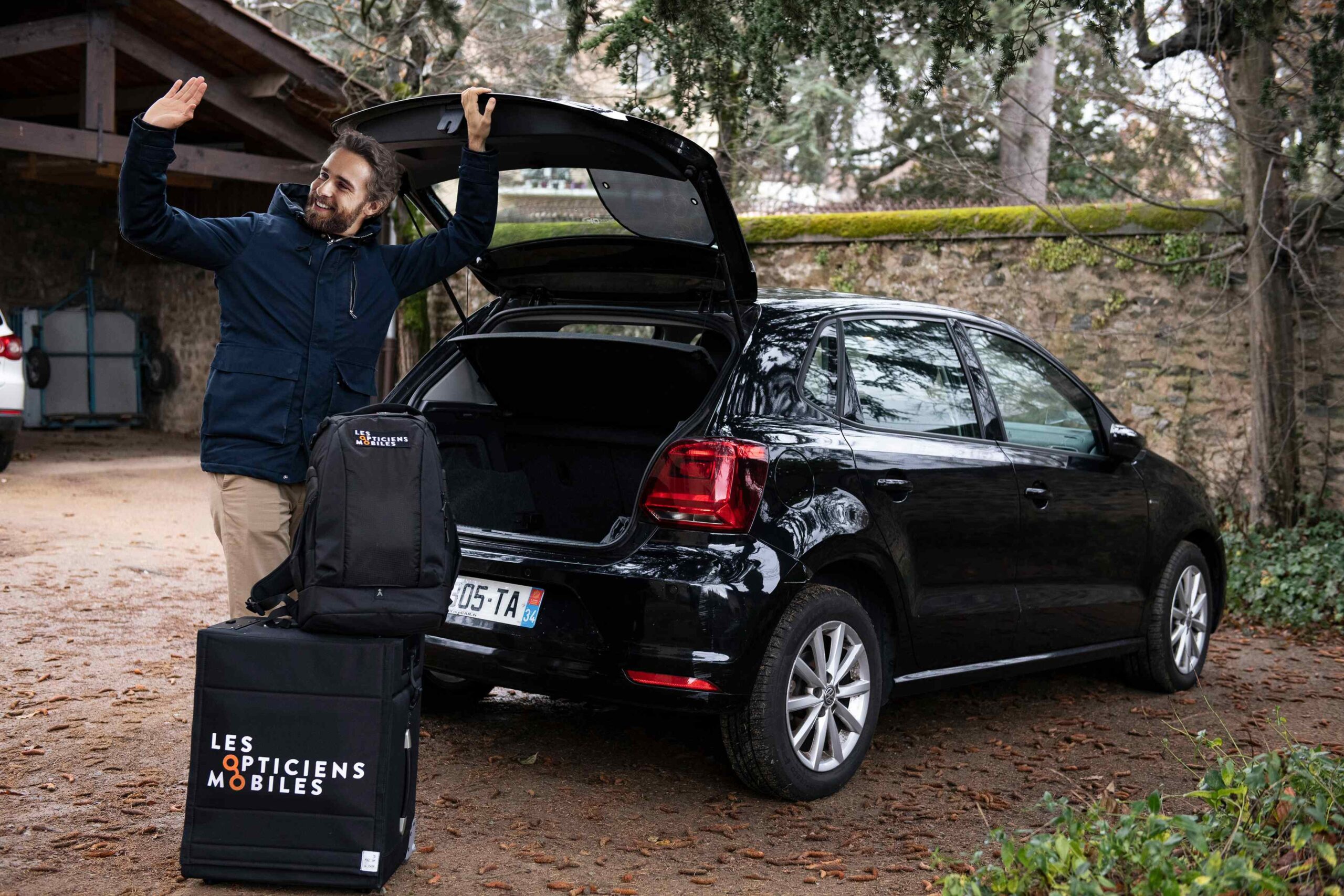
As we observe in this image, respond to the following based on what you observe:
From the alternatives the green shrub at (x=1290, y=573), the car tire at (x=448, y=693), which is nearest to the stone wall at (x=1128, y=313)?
the green shrub at (x=1290, y=573)

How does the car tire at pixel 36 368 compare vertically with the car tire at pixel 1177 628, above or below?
above

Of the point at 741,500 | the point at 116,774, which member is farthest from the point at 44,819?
the point at 741,500

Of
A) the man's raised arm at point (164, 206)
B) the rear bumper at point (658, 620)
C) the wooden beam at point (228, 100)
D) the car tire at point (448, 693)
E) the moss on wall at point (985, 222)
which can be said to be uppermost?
the wooden beam at point (228, 100)

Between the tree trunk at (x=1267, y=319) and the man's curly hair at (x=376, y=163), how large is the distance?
6.75m

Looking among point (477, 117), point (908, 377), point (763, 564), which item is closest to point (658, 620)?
point (763, 564)

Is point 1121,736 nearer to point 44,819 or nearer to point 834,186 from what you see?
point 44,819

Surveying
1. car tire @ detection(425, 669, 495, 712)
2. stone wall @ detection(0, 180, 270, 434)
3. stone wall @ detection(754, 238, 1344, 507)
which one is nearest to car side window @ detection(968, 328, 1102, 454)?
car tire @ detection(425, 669, 495, 712)

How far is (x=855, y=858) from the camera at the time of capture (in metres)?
3.79

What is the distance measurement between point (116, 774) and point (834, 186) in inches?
835

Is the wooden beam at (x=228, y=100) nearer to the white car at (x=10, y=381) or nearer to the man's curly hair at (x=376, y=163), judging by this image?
the white car at (x=10, y=381)

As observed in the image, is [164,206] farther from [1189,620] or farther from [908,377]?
[1189,620]

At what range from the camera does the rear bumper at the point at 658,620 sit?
391cm

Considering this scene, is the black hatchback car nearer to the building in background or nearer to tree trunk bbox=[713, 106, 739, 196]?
tree trunk bbox=[713, 106, 739, 196]

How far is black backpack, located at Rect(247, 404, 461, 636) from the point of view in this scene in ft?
10.8
